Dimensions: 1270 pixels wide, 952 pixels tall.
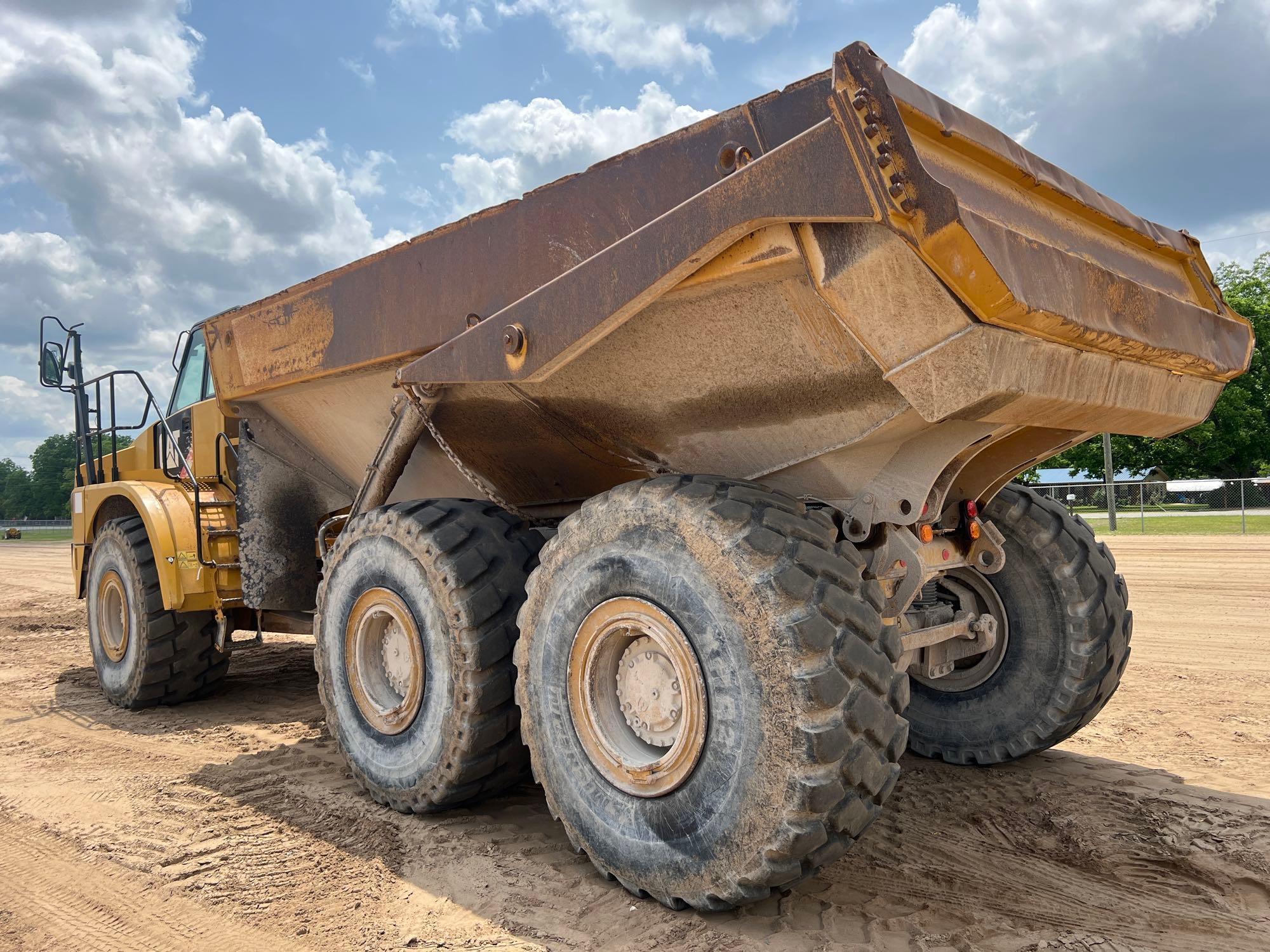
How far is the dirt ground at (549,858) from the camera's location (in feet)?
9.43

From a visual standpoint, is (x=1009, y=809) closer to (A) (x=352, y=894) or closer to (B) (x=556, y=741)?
(B) (x=556, y=741)

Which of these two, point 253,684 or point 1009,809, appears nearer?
point 1009,809

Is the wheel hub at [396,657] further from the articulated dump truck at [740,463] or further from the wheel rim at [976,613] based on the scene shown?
the wheel rim at [976,613]

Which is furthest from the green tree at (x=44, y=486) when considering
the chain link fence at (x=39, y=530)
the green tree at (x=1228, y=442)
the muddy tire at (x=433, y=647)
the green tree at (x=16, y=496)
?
the muddy tire at (x=433, y=647)

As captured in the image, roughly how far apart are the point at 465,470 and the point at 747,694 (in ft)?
6.77

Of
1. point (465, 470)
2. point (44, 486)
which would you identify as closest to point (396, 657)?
point (465, 470)

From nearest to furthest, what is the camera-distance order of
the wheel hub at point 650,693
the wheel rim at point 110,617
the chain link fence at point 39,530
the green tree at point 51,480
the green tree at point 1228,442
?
the wheel hub at point 650,693
the wheel rim at point 110,617
the green tree at point 1228,442
the chain link fence at point 39,530
the green tree at point 51,480

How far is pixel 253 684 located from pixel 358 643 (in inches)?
145

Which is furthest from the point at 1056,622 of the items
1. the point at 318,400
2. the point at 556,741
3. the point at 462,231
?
the point at 318,400

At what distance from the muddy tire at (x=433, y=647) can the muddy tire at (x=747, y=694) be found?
23.7 inches

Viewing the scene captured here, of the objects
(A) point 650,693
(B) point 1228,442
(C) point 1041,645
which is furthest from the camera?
(B) point 1228,442

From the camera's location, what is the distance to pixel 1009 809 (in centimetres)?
393

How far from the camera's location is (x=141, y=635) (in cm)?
623

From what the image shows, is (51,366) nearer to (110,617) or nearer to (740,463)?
(110,617)
